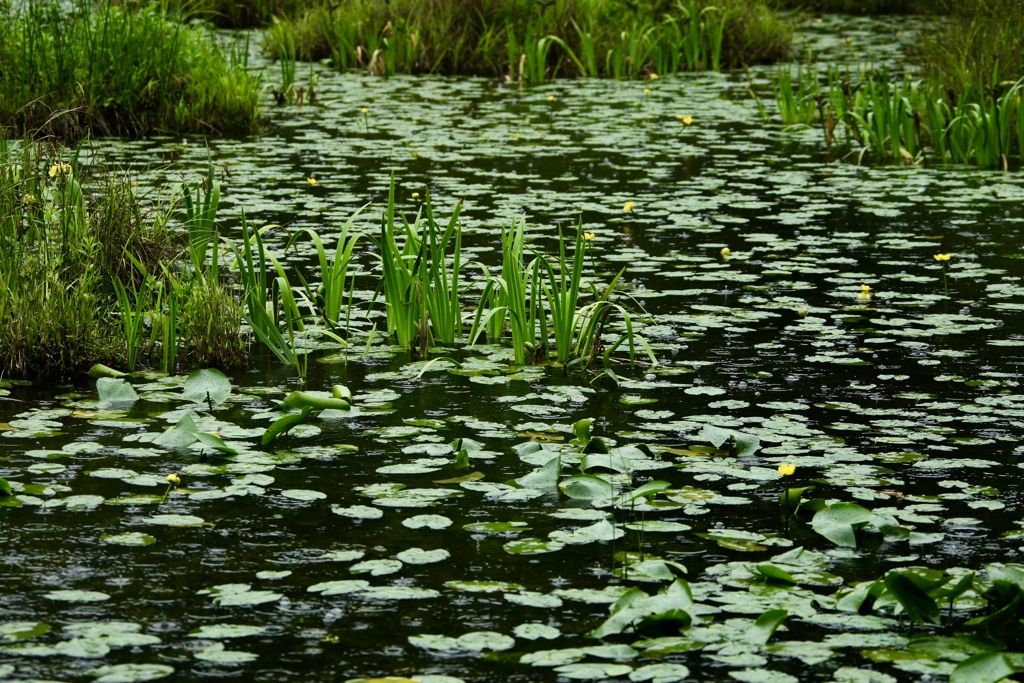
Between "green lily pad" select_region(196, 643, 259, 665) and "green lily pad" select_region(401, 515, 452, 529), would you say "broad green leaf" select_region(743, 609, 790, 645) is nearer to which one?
"green lily pad" select_region(401, 515, 452, 529)

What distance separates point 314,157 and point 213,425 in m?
4.98

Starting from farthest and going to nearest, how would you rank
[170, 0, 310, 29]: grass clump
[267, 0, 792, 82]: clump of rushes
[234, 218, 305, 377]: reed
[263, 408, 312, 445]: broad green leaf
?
[170, 0, 310, 29]: grass clump
[267, 0, 792, 82]: clump of rushes
[234, 218, 305, 377]: reed
[263, 408, 312, 445]: broad green leaf

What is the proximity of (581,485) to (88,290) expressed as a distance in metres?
2.50

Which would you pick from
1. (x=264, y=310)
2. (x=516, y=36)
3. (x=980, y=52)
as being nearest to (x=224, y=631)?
(x=264, y=310)

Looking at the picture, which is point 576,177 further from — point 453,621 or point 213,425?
point 453,621

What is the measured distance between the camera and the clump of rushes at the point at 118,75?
8.66 metres

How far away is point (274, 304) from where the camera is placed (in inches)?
209

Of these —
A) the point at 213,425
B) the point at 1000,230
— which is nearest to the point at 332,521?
the point at 213,425

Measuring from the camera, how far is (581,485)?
374 centimetres

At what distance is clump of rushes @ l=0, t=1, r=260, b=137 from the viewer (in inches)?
341

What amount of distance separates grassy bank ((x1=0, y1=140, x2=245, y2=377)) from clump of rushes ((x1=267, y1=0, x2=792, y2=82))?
7.54 m

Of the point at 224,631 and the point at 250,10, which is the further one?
the point at 250,10

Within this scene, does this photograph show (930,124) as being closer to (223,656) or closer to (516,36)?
(516,36)

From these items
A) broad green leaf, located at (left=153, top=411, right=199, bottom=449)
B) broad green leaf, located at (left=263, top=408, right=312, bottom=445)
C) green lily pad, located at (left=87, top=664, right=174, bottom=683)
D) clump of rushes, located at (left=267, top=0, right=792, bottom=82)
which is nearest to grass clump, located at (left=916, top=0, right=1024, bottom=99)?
clump of rushes, located at (left=267, top=0, right=792, bottom=82)
